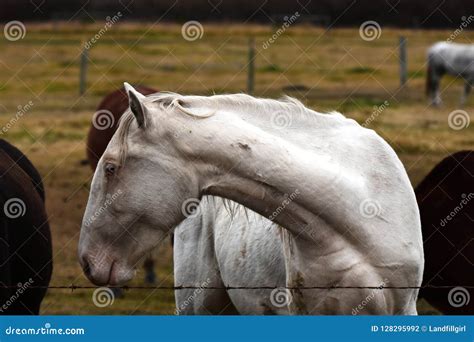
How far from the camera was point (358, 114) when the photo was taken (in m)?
18.8

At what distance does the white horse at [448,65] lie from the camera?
80.3 ft

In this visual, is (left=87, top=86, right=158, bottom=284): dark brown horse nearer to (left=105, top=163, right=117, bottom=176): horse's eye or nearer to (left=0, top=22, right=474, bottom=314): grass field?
(left=0, top=22, right=474, bottom=314): grass field

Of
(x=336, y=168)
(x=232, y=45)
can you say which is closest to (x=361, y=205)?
(x=336, y=168)

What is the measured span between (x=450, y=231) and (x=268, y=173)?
292 cm

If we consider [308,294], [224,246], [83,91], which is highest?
[308,294]

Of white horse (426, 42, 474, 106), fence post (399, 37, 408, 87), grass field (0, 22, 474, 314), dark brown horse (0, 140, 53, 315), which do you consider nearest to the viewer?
dark brown horse (0, 140, 53, 315)

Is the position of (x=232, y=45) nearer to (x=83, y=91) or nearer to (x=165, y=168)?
(x=83, y=91)

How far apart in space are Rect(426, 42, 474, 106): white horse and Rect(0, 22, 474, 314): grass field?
347mm

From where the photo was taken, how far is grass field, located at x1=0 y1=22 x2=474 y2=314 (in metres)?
13.0

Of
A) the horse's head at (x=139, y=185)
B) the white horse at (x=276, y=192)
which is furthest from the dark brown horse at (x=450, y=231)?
the horse's head at (x=139, y=185)

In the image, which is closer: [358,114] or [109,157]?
[109,157]

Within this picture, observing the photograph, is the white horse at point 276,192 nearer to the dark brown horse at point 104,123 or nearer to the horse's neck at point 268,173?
the horse's neck at point 268,173

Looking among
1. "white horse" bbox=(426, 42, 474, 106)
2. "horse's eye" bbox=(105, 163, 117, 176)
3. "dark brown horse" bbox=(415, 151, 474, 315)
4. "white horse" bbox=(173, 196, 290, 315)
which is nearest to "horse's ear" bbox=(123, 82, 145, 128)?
"horse's eye" bbox=(105, 163, 117, 176)

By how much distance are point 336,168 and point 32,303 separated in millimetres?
3142
